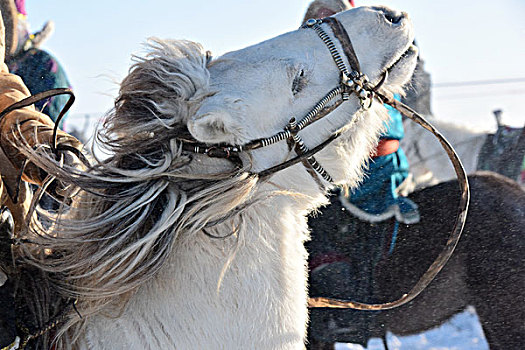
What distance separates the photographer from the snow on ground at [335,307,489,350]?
13.5 feet

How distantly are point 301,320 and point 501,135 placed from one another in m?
4.41

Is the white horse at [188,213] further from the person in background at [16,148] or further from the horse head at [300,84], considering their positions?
the person in background at [16,148]

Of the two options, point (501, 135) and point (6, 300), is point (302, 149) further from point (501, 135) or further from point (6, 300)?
A: point (501, 135)

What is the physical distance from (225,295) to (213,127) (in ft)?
1.56

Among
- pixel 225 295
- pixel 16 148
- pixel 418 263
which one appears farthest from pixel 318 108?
pixel 418 263

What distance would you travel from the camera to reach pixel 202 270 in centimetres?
180

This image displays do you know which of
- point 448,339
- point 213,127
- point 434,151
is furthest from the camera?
point 434,151

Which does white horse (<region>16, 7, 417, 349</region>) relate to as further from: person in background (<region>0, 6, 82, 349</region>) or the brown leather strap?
person in background (<region>0, 6, 82, 349</region>)

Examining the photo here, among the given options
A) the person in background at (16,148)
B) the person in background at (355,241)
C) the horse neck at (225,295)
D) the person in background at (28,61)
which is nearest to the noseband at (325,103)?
the horse neck at (225,295)

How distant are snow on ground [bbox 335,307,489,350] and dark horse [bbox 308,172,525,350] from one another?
20cm

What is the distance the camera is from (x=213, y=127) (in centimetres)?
174

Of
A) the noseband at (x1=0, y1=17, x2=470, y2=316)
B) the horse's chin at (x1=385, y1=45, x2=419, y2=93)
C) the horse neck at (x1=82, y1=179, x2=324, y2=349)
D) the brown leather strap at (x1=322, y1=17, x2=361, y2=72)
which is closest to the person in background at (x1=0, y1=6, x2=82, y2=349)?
the noseband at (x1=0, y1=17, x2=470, y2=316)

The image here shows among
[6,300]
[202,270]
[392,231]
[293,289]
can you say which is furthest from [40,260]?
[392,231]

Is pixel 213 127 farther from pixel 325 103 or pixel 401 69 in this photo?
pixel 401 69
